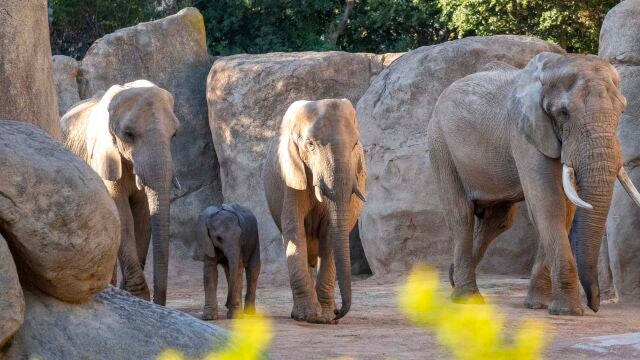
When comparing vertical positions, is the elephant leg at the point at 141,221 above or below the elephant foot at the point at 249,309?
above

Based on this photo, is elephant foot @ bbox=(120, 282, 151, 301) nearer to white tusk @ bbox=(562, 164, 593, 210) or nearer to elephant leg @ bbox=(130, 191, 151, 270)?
elephant leg @ bbox=(130, 191, 151, 270)

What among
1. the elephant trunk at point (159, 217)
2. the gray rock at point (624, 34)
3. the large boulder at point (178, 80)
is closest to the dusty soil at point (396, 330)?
the elephant trunk at point (159, 217)

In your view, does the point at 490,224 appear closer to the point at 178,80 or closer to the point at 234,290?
the point at 234,290

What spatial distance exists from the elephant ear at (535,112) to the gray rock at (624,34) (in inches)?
57.8

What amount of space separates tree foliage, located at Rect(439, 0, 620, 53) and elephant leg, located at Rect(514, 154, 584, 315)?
453 inches

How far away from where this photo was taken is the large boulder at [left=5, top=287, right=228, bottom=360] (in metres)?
5.23

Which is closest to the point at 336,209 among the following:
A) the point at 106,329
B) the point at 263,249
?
the point at 106,329

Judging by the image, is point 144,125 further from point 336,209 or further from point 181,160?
point 181,160

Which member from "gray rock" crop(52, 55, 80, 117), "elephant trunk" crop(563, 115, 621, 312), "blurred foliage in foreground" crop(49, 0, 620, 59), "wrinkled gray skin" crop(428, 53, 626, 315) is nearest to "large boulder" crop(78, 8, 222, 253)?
"gray rock" crop(52, 55, 80, 117)

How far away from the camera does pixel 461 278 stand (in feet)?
30.9

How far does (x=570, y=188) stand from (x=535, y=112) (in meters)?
0.75

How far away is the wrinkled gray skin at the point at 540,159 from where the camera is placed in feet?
25.9

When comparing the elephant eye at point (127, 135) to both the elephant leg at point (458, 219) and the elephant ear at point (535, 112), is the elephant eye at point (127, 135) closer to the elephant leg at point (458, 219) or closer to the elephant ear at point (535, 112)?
the elephant leg at point (458, 219)

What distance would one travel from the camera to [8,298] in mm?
5023
